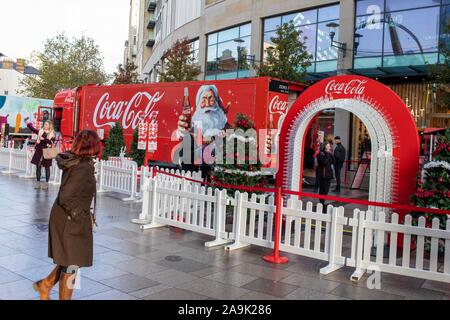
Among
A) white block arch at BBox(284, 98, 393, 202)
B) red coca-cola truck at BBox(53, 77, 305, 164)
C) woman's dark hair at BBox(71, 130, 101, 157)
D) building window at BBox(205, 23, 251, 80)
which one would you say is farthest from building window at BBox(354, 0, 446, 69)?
woman's dark hair at BBox(71, 130, 101, 157)

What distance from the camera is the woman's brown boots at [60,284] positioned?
4184 millimetres

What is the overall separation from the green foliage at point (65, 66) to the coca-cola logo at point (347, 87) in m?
39.1

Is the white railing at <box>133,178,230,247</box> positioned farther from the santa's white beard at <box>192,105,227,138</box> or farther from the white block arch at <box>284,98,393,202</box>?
the santa's white beard at <box>192,105,227,138</box>

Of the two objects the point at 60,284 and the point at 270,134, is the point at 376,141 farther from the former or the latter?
the point at 270,134

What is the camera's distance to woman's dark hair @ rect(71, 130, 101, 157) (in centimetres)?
420

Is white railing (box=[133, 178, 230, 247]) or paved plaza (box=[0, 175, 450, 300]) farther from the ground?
white railing (box=[133, 178, 230, 247])

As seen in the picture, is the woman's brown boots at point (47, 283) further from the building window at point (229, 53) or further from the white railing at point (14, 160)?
the building window at point (229, 53)

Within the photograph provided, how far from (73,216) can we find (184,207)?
165 inches

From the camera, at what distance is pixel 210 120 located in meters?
15.5

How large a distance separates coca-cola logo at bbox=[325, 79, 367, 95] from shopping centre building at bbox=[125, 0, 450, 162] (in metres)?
10.6

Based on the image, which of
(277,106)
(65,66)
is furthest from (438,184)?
(65,66)

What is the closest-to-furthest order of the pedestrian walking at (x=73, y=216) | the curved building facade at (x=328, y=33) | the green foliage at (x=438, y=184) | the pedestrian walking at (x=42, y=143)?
the pedestrian walking at (x=73, y=216), the green foliage at (x=438, y=184), the pedestrian walking at (x=42, y=143), the curved building facade at (x=328, y=33)

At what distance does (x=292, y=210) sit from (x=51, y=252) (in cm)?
361

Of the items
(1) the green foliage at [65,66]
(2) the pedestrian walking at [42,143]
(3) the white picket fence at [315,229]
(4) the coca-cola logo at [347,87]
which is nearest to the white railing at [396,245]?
(3) the white picket fence at [315,229]
